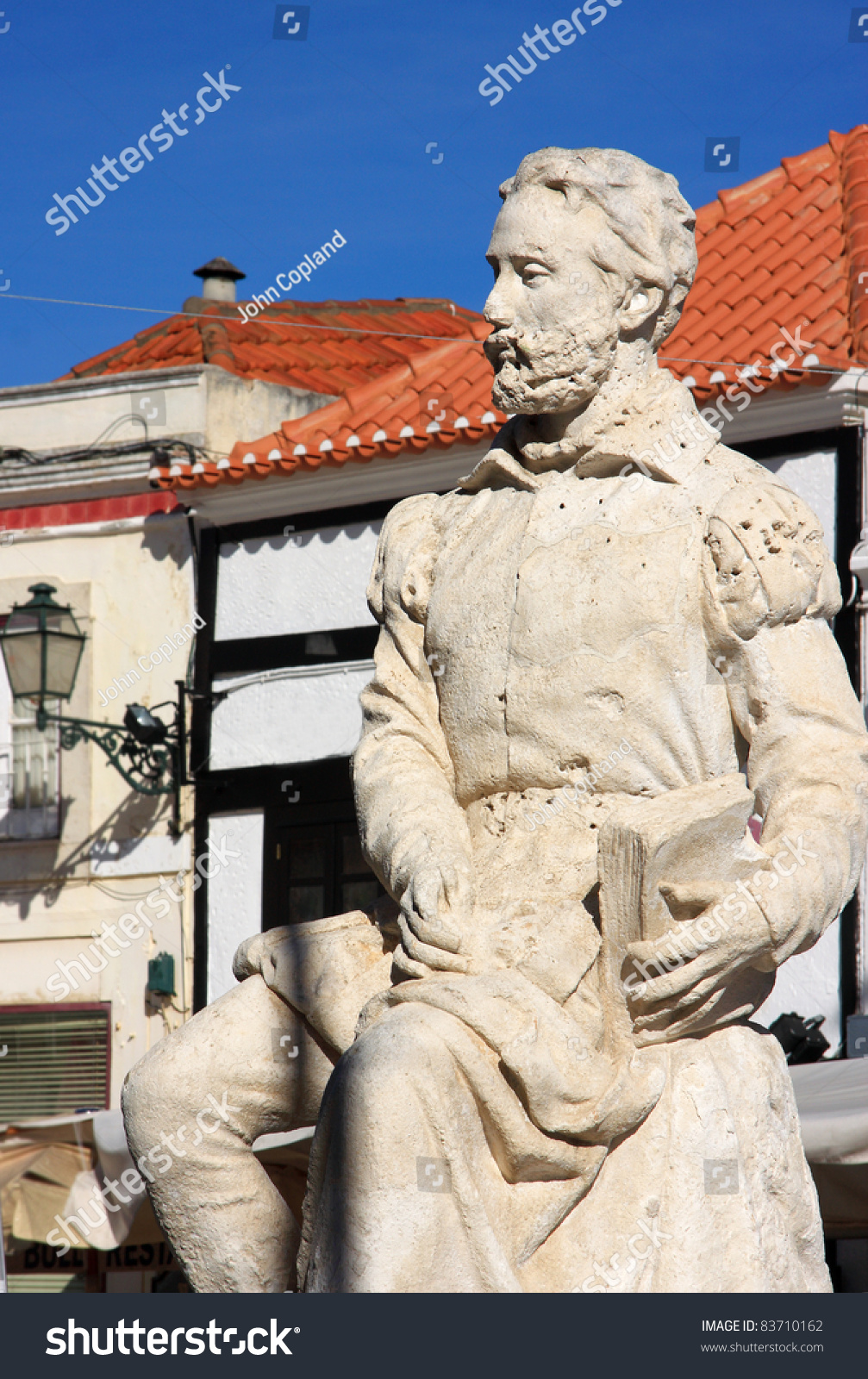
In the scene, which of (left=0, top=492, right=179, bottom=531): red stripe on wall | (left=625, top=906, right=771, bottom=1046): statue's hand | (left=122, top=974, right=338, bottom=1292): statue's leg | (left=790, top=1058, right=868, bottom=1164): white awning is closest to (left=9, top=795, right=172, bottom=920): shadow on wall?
(left=0, top=492, right=179, bottom=531): red stripe on wall

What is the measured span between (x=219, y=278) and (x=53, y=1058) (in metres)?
6.90

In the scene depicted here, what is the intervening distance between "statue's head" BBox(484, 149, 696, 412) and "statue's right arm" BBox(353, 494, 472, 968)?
1.23ft

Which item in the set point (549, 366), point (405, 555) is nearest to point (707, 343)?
point (405, 555)

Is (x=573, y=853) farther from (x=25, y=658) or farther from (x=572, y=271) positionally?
(x=25, y=658)

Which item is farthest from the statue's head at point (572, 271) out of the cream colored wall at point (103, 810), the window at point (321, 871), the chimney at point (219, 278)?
the chimney at point (219, 278)

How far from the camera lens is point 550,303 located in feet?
11.3

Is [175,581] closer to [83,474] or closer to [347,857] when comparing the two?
[83,474]

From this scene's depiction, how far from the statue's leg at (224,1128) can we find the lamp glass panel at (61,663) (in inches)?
395

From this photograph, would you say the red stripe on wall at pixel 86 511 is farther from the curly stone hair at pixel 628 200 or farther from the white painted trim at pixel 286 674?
the curly stone hair at pixel 628 200

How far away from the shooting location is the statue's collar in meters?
3.50

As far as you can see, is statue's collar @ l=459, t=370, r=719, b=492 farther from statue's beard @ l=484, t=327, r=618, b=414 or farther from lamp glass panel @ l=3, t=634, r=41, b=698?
lamp glass panel @ l=3, t=634, r=41, b=698

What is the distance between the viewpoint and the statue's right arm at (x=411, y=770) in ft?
10.4

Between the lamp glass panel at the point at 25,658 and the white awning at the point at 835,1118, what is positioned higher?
the lamp glass panel at the point at 25,658

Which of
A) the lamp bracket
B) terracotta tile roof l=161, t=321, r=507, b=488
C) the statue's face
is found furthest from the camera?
the lamp bracket
